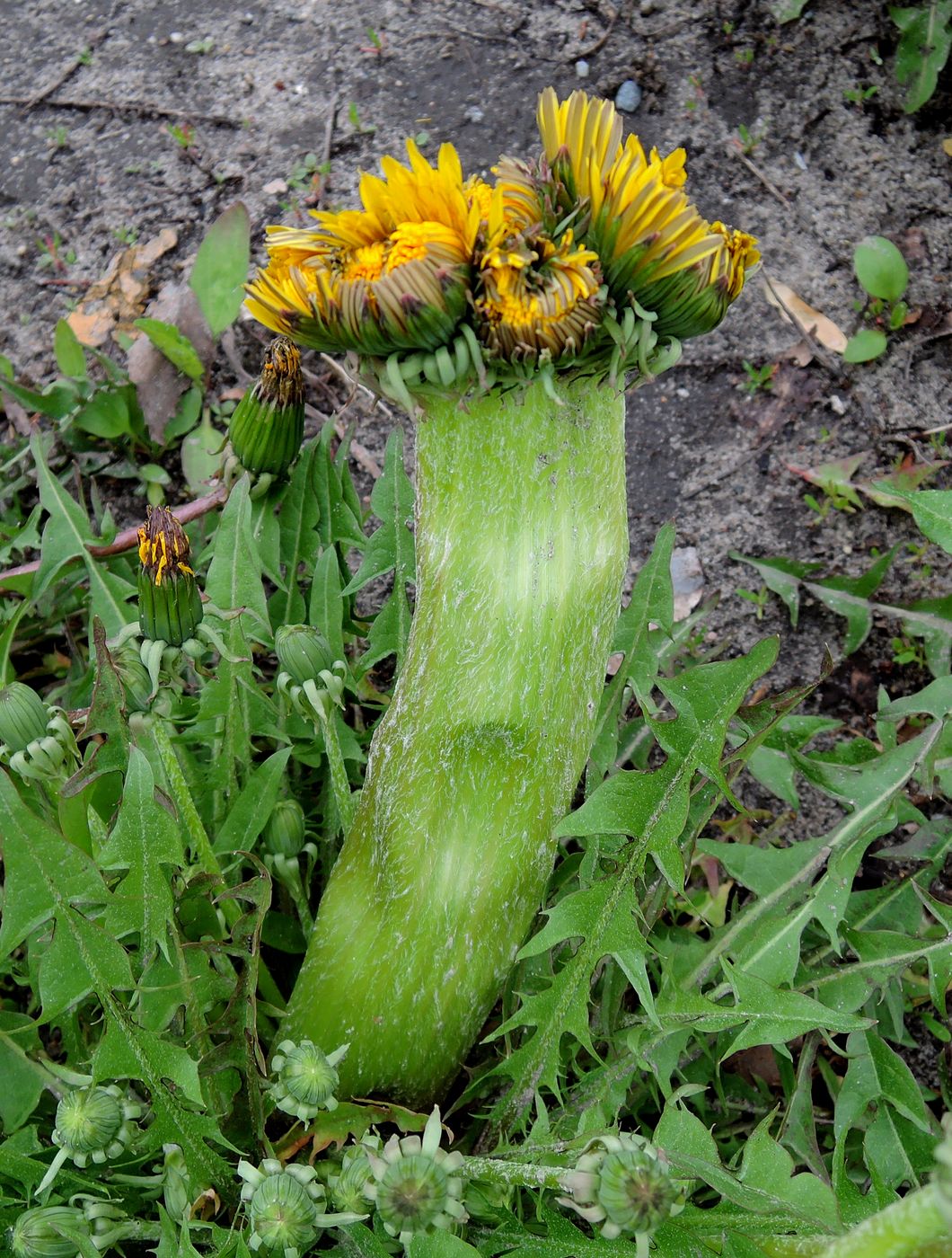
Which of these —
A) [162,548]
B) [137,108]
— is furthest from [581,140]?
[137,108]

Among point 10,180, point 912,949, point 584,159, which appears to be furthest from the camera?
point 10,180

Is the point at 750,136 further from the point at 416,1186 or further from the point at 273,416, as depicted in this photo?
the point at 416,1186

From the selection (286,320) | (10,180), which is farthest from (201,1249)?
(10,180)

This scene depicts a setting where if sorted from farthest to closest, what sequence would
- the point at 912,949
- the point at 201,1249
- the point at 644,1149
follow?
the point at 912,949 < the point at 201,1249 < the point at 644,1149

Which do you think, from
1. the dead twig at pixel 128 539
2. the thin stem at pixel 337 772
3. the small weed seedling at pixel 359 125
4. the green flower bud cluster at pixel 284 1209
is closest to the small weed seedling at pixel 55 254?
the small weed seedling at pixel 359 125

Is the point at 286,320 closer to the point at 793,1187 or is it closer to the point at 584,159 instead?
the point at 584,159

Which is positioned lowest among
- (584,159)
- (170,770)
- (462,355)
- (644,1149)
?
(644,1149)

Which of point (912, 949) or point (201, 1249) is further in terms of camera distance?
point (912, 949)
